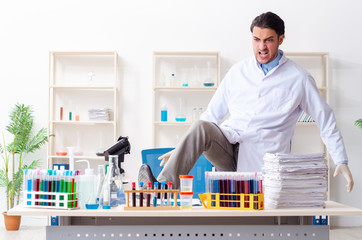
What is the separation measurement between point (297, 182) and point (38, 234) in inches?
135

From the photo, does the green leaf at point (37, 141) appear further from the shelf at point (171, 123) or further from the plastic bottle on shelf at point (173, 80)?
the plastic bottle on shelf at point (173, 80)

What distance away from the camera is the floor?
14.9 ft

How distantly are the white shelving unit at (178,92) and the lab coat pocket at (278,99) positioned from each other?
2.47 meters

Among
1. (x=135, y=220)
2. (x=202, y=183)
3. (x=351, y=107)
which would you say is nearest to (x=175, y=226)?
(x=135, y=220)

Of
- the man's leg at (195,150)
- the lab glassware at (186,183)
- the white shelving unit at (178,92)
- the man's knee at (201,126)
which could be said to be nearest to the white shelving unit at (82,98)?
the white shelving unit at (178,92)

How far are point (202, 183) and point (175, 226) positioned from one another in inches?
47.8

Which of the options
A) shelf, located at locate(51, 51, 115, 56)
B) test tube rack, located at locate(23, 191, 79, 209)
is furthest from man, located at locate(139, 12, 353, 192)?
shelf, located at locate(51, 51, 115, 56)

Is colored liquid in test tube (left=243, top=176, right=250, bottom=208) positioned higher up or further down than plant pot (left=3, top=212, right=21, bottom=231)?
higher up

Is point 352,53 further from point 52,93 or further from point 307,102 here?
point 52,93

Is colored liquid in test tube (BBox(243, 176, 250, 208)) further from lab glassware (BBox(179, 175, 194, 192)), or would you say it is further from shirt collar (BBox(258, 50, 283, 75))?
shirt collar (BBox(258, 50, 283, 75))

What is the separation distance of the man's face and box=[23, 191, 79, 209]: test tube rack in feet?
4.66

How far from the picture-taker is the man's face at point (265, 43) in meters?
2.72

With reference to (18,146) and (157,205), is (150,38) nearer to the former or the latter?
(18,146)

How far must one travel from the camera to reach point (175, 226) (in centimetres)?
188
